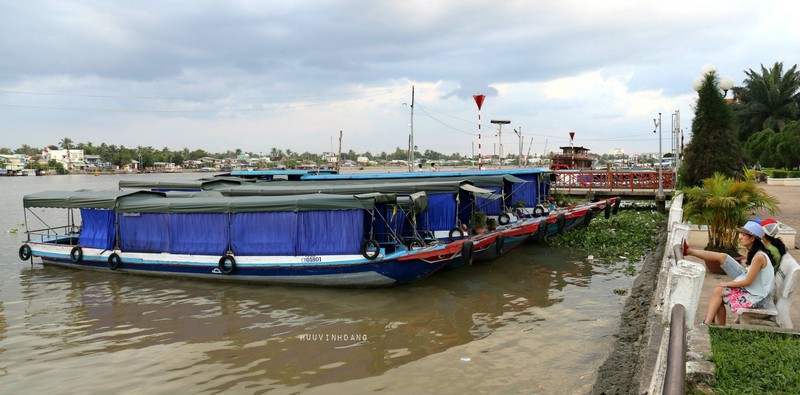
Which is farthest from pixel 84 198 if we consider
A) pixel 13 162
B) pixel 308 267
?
pixel 13 162

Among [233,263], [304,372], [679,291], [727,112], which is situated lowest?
[304,372]

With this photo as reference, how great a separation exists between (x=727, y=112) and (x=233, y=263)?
57.4ft

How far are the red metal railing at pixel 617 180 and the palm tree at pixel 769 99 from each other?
1694 cm

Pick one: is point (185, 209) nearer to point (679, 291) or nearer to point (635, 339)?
point (635, 339)

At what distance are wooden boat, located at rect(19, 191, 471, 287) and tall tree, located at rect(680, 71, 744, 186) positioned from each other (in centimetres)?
1155

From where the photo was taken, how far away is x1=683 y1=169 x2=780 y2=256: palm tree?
9.20m

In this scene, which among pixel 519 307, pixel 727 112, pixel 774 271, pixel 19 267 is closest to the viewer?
pixel 774 271

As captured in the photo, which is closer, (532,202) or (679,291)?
(679,291)

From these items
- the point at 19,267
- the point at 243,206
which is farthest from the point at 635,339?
the point at 19,267

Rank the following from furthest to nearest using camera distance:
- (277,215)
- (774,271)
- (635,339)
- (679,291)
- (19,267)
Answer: (19,267) < (277,215) < (635,339) < (774,271) < (679,291)

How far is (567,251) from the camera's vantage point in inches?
653

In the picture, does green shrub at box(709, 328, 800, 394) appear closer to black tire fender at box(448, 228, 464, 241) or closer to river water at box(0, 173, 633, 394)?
river water at box(0, 173, 633, 394)

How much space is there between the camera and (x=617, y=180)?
93.7 feet

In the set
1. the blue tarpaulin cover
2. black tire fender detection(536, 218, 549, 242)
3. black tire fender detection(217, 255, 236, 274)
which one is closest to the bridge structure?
black tire fender detection(536, 218, 549, 242)
